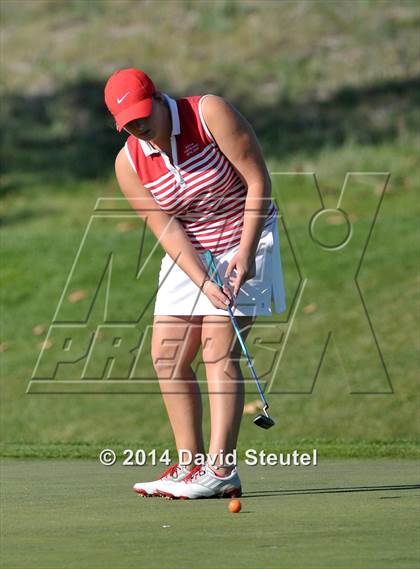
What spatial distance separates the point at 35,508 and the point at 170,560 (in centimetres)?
138

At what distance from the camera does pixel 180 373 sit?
606 cm

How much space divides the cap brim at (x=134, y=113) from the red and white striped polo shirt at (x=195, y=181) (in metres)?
0.18

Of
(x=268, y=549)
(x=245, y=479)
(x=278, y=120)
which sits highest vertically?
(x=268, y=549)

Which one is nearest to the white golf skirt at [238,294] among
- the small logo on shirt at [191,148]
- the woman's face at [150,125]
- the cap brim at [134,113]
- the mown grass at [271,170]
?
the small logo on shirt at [191,148]

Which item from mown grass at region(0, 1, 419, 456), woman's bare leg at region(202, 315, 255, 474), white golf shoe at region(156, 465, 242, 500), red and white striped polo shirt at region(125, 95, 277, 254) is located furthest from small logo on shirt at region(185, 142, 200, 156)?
mown grass at region(0, 1, 419, 456)

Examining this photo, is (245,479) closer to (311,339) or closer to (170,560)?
(170,560)

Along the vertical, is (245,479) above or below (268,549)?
below

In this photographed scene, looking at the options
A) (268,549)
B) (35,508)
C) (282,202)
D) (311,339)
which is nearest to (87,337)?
(311,339)

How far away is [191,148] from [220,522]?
1.66m

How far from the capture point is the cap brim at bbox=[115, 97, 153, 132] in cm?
548

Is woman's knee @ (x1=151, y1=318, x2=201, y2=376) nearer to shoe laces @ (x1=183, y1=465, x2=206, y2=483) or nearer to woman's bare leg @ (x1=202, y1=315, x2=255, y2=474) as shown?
woman's bare leg @ (x1=202, y1=315, x2=255, y2=474)

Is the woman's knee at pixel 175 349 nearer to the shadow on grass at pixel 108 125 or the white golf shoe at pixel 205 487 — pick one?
the white golf shoe at pixel 205 487

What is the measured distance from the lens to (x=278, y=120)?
20688mm

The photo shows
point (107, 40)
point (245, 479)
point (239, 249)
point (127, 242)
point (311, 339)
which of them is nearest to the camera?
point (239, 249)
